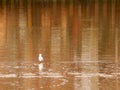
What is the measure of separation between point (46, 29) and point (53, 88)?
21.5 meters

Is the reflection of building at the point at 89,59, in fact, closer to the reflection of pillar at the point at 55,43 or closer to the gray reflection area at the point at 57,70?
the gray reflection area at the point at 57,70

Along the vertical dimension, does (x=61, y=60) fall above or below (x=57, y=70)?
above

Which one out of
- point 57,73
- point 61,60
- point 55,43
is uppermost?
point 55,43

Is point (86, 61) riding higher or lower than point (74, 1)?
lower

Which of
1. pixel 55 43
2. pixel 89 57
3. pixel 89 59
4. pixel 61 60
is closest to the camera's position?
pixel 61 60

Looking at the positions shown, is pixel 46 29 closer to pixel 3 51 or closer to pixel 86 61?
pixel 3 51

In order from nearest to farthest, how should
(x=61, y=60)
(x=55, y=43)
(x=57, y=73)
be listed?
1. (x=57, y=73)
2. (x=61, y=60)
3. (x=55, y=43)

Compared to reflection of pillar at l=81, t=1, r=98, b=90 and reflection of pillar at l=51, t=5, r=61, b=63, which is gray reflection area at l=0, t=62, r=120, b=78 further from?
reflection of pillar at l=51, t=5, r=61, b=63

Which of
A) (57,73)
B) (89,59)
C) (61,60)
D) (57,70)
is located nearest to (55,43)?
(89,59)

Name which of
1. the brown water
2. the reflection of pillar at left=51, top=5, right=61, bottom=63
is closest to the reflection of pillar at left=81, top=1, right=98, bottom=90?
→ the brown water

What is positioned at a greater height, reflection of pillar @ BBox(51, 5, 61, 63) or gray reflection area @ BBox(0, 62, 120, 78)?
reflection of pillar @ BBox(51, 5, 61, 63)

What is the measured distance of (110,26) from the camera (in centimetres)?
3966

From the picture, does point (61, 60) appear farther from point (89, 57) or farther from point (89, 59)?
point (89, 57)

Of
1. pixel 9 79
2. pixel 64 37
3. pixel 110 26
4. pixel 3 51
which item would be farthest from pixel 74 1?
pixel 9 79
